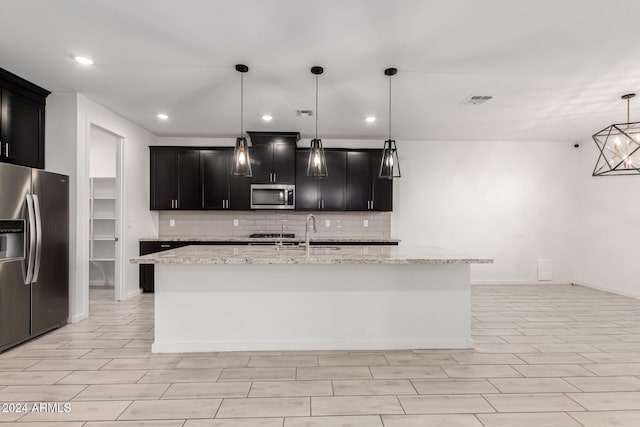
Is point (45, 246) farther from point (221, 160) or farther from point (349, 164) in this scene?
point (349, 164)

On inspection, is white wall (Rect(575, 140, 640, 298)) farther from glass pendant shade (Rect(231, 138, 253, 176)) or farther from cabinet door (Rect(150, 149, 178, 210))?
cabinet door (Rect(150, 149, 178, 210))

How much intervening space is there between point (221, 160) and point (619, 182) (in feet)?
20.9

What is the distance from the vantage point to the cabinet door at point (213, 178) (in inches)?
215

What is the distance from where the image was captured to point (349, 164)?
552 centimetres

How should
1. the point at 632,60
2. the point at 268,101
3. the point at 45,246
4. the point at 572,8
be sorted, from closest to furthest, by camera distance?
1. the point at 572,8
2. the point at 632,60
3. the point at 45,246
4. the point at 268,101

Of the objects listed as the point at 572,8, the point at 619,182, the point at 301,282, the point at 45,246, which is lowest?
the point at 301,282

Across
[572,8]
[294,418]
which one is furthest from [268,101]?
[294,418]

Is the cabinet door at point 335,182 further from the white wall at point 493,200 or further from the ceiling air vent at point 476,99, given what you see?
the ceiling air vent at point 476,99

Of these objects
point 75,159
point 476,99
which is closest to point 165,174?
point 75,159

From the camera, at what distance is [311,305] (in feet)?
9.85

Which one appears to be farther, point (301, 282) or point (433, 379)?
point (301, 282)

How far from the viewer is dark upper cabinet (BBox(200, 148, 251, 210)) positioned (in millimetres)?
5445

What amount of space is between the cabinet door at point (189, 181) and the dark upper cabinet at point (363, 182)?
2.50 metres

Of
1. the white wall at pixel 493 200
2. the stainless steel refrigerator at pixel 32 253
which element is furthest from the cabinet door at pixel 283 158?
the stainless steel refrigerator at pixel 32 253
